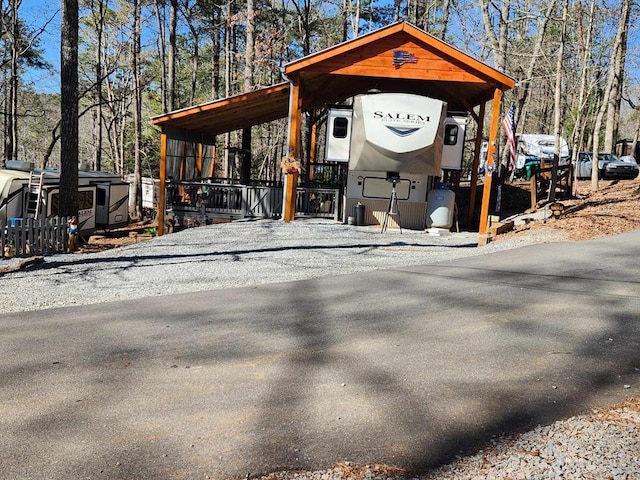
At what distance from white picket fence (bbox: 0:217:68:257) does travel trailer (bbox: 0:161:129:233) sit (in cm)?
236

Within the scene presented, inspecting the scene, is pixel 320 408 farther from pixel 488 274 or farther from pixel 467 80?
pixel 467 80

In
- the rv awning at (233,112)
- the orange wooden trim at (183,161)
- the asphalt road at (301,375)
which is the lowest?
the asphalt road at (301,375)

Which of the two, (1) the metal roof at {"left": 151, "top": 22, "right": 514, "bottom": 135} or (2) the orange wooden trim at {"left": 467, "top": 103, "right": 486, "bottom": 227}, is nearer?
(1) the metal roof at {"left": 151, "top": 22, "right": 514, "bottom": 135}

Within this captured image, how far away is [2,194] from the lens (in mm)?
16984

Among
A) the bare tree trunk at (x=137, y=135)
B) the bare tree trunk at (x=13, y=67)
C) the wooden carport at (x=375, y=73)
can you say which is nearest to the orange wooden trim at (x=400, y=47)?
the wooden carport at (x=375, y=73)

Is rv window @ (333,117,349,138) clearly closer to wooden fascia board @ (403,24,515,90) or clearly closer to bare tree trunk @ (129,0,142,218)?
wooden fascia board @ (403,24,515,90)

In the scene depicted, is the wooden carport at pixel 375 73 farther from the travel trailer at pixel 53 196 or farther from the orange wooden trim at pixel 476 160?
the travel trailer at pixel 53 196

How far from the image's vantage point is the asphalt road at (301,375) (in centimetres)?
346

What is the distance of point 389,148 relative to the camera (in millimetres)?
15414

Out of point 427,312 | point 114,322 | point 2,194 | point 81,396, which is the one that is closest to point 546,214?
point 427,312

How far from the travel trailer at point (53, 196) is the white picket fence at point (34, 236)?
236 cm

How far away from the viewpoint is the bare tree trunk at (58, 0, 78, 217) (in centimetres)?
1398

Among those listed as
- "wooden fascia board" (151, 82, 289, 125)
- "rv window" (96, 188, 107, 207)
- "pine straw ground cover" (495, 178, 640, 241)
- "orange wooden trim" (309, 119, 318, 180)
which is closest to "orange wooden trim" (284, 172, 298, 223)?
"wooden fascia board" (151, 82, 289, 125)

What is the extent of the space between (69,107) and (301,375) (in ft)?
41.3
